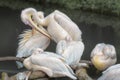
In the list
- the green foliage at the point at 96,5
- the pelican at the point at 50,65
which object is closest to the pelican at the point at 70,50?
the pelican at the point at 50,65

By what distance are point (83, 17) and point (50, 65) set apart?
5567 mm

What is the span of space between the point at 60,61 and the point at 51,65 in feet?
0.14

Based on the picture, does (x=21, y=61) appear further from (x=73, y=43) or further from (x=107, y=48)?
(x=107, y=48)

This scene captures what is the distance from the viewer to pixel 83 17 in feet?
25.3

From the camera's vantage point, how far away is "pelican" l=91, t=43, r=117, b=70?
2.30 m

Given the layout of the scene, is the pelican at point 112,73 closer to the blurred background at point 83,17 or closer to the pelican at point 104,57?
the pelican at point 104,57

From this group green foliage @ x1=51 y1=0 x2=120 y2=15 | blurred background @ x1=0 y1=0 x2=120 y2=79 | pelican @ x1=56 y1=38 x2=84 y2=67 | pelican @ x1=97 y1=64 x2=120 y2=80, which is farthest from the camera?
green foliage @ x1=51 y1=0 x2=120 y2=15

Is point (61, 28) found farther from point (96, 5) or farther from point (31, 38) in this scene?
point (96, 5)

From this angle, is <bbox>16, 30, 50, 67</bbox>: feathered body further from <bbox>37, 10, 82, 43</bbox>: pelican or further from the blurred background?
the blurred background

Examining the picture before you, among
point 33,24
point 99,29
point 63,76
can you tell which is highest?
point 33,24

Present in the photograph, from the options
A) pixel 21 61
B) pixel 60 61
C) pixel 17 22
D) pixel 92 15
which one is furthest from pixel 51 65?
pixel 92 15

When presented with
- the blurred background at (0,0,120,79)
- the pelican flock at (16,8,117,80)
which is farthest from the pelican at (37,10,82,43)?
the blurred background at (0,0,120,79)

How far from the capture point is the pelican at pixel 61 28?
7.69 ft

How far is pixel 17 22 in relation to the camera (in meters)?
6.68
